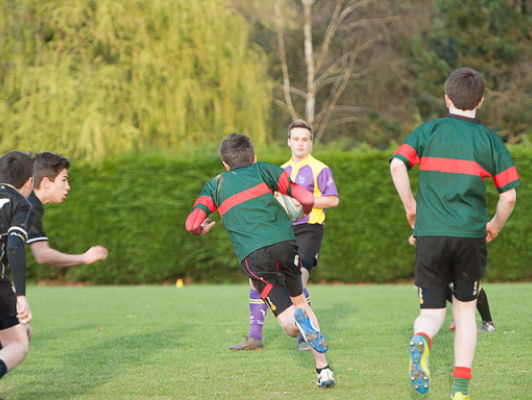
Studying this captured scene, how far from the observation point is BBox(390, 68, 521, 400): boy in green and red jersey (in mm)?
3498

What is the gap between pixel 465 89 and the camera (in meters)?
3.61

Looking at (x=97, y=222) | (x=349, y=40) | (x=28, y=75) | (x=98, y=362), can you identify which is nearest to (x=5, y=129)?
(x=28, y=75)

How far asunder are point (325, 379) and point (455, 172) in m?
1.71

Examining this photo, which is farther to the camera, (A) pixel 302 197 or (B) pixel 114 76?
(B) pixel 114 76

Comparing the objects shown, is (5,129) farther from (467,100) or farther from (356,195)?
(467,100)

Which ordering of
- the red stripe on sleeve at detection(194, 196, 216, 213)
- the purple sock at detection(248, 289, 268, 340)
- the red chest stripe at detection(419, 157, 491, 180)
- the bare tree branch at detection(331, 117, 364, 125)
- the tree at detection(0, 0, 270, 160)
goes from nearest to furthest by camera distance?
the red chest stripe at detection(419, 157, 491, 180) → the red stripe on sleeve at detection(194, 196, 216, 213) → the purple sock at detection(248, 289, 268, 340) → the tree at detection(0, 0, 270, 160) → the bare tree branch at detection(331, 117, 364, 125)

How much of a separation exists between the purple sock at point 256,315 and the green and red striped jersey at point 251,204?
1.82 m

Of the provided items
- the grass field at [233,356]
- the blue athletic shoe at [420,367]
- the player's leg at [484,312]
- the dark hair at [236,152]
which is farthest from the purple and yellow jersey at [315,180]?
the blue athletic shoe at [420,367]

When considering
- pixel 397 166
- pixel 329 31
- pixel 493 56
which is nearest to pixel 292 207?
pixel 397 166

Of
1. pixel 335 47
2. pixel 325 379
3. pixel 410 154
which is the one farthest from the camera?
pixel 335 47

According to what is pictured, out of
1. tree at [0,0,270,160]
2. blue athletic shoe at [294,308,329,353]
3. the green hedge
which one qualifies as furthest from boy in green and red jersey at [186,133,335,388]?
tree at [0,0,270,160]

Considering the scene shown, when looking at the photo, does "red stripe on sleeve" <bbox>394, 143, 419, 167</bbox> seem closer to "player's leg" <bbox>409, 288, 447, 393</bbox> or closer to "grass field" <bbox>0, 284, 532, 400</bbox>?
"player's leg" <bbox>409, 288, 447, 393</bbox>

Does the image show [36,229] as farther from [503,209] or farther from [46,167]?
[503,209]

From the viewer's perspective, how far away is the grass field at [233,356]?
4.14 meters
